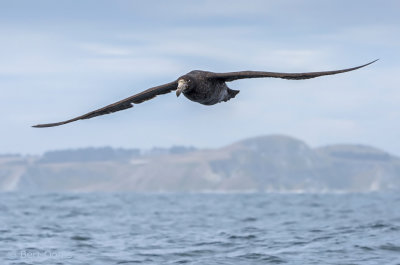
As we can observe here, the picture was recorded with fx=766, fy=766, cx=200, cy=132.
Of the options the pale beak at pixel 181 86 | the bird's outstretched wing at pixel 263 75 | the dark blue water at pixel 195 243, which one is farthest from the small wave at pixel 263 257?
the pale beak at pixel 181 86

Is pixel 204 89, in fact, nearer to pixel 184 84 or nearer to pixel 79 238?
pixel 184 84

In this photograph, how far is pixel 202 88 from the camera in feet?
56.1

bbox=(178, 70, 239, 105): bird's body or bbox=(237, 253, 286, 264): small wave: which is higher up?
bbox=(178, 70, 239, 105): bird's body

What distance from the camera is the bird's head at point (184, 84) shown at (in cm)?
1630

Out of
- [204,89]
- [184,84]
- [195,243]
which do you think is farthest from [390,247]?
[184,84]

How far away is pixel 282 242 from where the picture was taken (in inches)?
983

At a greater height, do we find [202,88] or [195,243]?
[202,88]

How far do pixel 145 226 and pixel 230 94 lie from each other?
54.9 feet

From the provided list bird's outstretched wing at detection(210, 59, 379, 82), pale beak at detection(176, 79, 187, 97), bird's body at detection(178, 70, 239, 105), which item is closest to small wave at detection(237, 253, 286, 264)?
bird's body at detection(178, 70, 239, 105)

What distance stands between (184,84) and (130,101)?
2799mm

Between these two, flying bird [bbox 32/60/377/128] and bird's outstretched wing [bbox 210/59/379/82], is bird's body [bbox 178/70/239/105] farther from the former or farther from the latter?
bird's outstretched wing [bbox 210/59/379/82]

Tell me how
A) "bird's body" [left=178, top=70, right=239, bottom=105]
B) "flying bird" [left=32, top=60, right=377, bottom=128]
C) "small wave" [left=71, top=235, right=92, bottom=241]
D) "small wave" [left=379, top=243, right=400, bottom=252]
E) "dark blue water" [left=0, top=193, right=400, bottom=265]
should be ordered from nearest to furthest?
"flying bird" [left=32, top=60, right=377, bottom=128] → "bird's body" [left=178, top=70, right=239, bottom=105] → "dark blue water" [left=0, top=193, right=400, bottom=265] → "small wave" [left=379, top=243, right=400, bottom=252] → "small wave" [left=71, top=235, right=92, bottom=241]

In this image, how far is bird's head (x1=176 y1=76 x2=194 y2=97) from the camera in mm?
16297

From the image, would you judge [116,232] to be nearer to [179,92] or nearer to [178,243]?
[178,243]
